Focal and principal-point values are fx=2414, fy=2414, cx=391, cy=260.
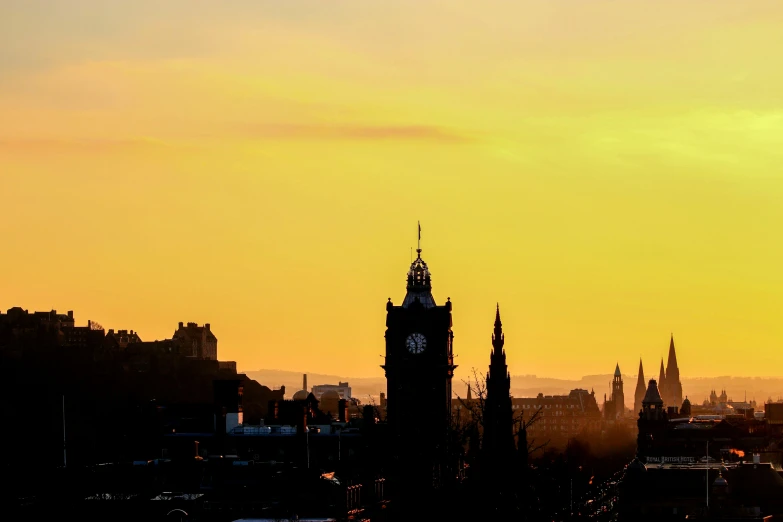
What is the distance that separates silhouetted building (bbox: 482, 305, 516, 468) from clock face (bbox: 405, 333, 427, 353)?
5520 millimetres

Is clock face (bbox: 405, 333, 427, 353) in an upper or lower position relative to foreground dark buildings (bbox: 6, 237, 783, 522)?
upper

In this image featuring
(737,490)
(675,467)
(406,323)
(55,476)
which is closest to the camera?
(55,476)

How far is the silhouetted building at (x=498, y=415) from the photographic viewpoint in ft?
493

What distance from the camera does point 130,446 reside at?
168m

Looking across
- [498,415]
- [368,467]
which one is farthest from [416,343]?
[368,467]

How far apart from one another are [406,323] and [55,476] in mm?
32230

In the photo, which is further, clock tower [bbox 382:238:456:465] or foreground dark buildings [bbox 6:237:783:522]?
clock tower [bbox 382:238:456:465]

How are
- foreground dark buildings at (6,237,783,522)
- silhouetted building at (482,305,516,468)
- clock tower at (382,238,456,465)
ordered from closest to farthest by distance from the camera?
foreground dark buildings at (6,237,783,522)
silhouetted building at (482,305,516,468)
clock tower at (382,238,456,465)

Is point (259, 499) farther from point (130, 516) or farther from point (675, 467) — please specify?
point (675, 467)

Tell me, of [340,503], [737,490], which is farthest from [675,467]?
[340,503]

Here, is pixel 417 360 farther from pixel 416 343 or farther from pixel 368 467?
pixel 368 467

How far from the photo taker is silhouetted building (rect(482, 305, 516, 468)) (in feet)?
493

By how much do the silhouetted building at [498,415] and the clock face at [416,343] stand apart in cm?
552

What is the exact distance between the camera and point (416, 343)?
16912cm
